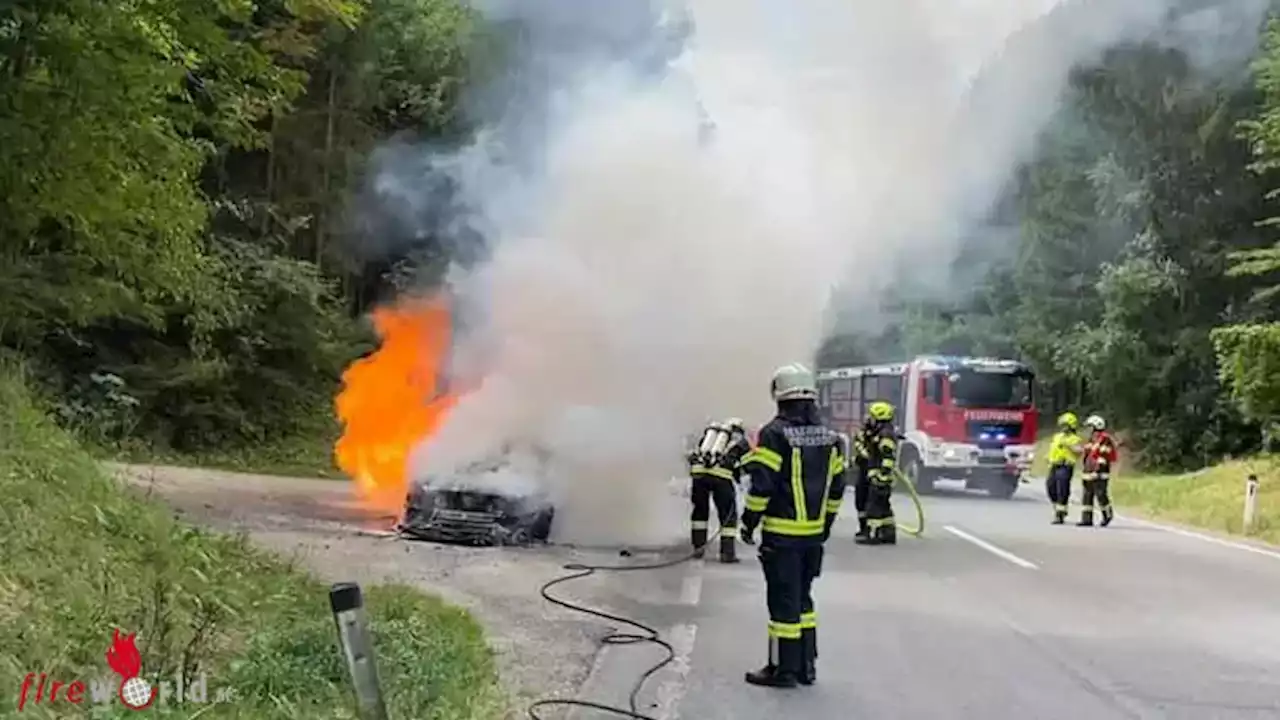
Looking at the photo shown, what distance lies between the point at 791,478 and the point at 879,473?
803cm

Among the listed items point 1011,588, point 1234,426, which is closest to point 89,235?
point 1011,588

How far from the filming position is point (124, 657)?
6.16m

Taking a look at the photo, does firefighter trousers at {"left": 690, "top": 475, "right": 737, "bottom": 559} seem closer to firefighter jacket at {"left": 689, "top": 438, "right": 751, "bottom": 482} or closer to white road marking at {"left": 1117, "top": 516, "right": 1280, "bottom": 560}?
firefighter jacket at {"left": 689, "top": 438, "right": 751, "bottom": 482}

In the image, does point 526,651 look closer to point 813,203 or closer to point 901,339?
point 813,203

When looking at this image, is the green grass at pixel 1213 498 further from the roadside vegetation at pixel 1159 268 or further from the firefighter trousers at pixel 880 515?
the firefighter trousers at pixel 880 515

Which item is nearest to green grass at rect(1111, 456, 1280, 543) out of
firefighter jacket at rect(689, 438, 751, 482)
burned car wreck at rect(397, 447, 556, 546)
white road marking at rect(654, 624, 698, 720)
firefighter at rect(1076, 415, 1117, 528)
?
firefighter at rect(1076, 415, 1117, 528)

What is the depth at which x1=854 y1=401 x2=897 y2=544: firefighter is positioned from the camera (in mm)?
15594

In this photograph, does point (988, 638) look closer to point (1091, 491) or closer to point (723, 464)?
point (723, 464)

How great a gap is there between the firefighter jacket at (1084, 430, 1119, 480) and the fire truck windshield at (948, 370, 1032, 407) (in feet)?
24.9

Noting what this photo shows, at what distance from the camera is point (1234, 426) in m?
34.3

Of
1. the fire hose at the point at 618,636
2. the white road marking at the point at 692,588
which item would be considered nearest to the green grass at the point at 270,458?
the fire hose at the point at 618,636

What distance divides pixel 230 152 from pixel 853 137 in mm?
14019

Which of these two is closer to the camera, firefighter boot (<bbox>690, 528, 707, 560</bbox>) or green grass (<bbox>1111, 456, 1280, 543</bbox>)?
firefighter boot (<bbox>690, 528, 707, 560</bbox>)

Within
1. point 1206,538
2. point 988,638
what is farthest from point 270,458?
point 988,638
